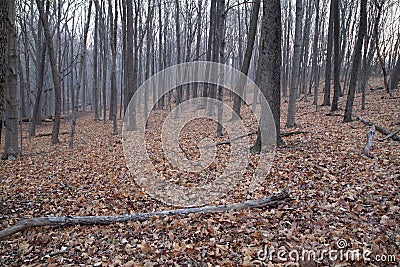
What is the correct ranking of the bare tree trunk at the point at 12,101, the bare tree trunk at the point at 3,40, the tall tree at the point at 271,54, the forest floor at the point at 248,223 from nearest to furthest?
the forest floor at the point at 248,223
the bare tree trunk at the point at 3,40
the tall tree at the point at 271,54
the bare tree trunk at the point at 12,101

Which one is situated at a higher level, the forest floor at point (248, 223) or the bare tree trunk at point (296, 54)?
the bare tree trunk at point (296, 54)

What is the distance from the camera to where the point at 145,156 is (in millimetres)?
8688

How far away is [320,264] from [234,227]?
1.21 meters

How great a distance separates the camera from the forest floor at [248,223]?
321 centimetres

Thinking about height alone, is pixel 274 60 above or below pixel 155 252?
above

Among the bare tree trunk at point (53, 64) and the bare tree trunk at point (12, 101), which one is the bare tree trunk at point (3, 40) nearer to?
the bare tree trunk at point (12, 101)

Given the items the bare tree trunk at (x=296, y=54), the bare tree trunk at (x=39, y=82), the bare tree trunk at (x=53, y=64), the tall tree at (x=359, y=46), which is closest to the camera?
the tall tree at (x=359, y=46)

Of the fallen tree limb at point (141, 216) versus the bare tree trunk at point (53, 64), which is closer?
the fallen tree limb at point (141, 216)

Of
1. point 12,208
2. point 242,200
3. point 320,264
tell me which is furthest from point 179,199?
point 12,208

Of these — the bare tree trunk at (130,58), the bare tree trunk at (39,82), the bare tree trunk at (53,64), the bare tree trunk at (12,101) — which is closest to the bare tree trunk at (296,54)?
the bare tree trunk at (130,58)

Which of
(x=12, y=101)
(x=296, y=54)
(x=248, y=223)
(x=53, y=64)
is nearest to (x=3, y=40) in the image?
(x=248, y=223)

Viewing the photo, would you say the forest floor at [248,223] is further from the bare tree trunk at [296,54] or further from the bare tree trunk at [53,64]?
the bare tree trunk at [53,64]

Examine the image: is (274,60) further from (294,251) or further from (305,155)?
(294,251)

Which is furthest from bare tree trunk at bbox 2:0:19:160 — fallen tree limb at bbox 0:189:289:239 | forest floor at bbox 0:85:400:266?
fallen tree limb at bbox 0:189:289:239
